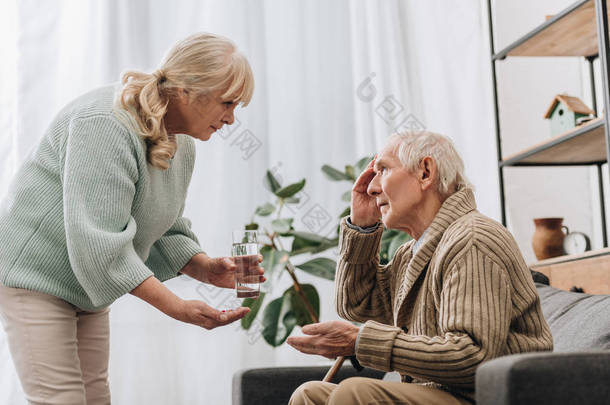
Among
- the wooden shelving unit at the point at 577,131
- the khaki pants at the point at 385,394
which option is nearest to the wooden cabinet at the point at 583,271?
the wooden shelving unit at the point at 577,131

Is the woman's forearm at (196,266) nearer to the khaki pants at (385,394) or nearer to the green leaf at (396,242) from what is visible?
the khaki pants at (385,394)

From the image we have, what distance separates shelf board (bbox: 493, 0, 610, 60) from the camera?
2.47m

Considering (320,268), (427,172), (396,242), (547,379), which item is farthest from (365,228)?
(320,268)

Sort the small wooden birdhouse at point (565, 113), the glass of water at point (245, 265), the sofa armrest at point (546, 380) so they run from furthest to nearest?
1. the small wooden birdhouse at point (565, 113)
2. the glass of water at point (245, 265)
3. the sofa armrest at point (546, 380)

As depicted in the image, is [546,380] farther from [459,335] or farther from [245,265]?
[245,265]

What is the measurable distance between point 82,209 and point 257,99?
1.99 m

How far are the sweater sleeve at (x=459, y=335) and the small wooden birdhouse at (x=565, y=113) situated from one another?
4.90 ft

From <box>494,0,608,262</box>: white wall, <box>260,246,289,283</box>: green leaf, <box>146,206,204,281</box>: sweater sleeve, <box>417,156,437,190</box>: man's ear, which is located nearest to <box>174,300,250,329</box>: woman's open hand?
<box>146,206,204,281</box>: sweater sleeve

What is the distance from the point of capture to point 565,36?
2.69 meters

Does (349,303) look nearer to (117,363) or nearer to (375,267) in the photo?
(375,267)

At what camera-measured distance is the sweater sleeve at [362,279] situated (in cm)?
171

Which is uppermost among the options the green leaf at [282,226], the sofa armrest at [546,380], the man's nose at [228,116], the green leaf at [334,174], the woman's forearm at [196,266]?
the man's nose at [228,116]

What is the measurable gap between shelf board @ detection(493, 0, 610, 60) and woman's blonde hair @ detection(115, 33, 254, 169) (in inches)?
54.4

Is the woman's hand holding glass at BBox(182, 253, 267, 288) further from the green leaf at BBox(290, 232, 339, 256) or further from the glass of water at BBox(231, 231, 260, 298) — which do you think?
the green leaf at BBox(290, 232, 339, 256)
